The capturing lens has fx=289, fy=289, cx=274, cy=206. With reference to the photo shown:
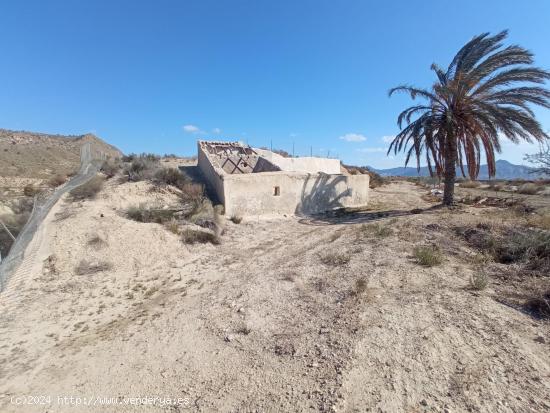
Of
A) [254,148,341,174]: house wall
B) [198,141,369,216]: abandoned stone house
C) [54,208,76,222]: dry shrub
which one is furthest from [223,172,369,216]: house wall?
[54,208,76,222]: dry shrub

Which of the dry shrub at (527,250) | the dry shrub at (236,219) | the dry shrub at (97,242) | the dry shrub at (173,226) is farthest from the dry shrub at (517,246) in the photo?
the dry shrub at (97,242)

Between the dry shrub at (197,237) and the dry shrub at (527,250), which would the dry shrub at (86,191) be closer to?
the dry shrub at (197,237)

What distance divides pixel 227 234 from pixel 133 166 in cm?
859

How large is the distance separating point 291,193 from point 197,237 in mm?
4768

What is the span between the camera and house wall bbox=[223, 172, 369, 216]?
35.3 feet

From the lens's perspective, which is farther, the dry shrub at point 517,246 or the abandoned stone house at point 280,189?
the abandoned stone house at point 280,189

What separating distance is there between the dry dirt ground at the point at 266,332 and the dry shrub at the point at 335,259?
0.08 m

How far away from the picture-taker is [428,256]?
5875 mm

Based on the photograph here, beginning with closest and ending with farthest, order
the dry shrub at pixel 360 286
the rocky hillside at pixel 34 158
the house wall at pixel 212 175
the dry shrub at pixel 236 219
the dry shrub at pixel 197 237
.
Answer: the dry shrub at pixel 360 286
the dry shrub at pixel 197 237
the dry shrub at pixel 236 219
the house wall at pixel 212 175
the rocky hillside at pixel 34 158

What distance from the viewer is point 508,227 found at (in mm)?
7605

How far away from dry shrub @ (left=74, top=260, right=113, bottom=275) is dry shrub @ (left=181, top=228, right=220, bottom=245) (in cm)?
204

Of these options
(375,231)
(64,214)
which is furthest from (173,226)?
(375,231)

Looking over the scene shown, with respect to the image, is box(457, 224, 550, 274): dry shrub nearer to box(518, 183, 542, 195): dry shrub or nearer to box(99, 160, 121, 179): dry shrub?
box(518, 183, 542, 195): dry shrub

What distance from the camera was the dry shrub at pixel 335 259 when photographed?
6392 mm
